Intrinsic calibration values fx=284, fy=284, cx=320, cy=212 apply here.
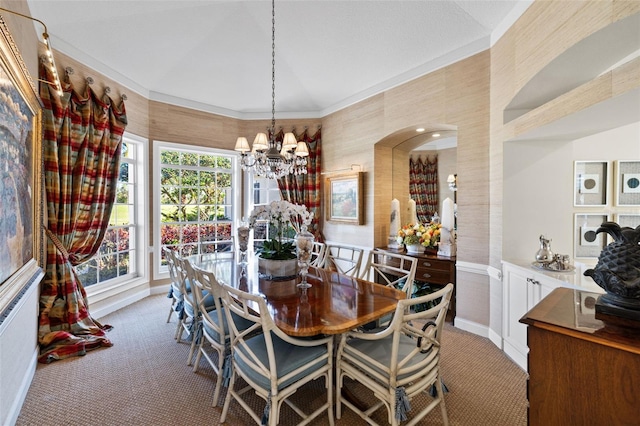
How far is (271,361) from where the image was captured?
57.7 inches

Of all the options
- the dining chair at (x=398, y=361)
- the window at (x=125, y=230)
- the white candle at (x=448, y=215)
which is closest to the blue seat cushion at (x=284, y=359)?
the dining chair at (x=398, y=361)

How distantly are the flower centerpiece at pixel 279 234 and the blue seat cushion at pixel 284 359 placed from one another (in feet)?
2.29

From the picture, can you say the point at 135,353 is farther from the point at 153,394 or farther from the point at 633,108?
the point at 633,108

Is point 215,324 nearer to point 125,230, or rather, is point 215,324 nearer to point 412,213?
point 125,230

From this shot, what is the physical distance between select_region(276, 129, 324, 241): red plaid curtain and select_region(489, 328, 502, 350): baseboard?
9.17 ft

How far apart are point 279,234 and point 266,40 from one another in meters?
2.48

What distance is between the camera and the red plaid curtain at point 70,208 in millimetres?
2691

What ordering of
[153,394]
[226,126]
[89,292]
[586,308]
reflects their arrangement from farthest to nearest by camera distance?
[226,126] → [89,292] → [153,394] → [586,308]

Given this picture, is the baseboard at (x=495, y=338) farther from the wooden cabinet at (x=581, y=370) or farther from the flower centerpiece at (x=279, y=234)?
the flower centerpiece at (x=279, y=234)

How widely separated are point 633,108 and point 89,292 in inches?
205

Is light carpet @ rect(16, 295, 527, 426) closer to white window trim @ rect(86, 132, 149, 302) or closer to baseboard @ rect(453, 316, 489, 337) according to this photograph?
baseboard @ rect(453, 316, 489, 337)

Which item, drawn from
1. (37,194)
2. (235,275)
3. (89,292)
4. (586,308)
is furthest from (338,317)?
Result: (89,292)

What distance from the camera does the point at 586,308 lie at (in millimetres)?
1193

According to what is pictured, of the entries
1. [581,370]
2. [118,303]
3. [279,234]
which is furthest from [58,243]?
[581,370]
